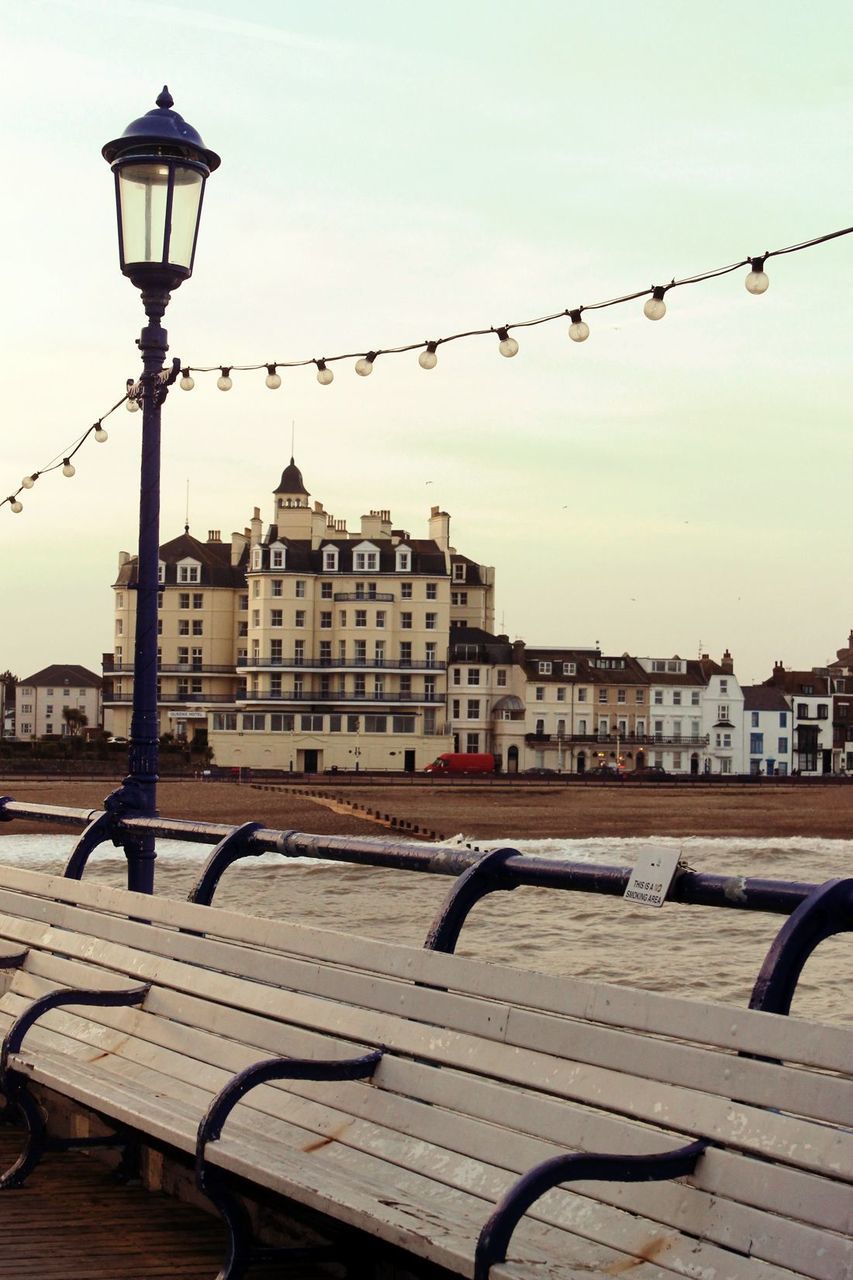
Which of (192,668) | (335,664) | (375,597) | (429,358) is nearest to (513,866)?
(429,358)

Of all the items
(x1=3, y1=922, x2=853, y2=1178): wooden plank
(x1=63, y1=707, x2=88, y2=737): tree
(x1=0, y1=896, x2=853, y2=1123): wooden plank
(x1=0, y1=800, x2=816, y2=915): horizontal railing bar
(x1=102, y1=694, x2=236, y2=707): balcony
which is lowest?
(x1=3, y1=922, x2=853, y2=1178): wooden plank

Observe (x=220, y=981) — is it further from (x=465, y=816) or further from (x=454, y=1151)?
(x=465, y=816)

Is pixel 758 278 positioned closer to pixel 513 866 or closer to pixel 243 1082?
pixel 513 866

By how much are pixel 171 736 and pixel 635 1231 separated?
9995 cm

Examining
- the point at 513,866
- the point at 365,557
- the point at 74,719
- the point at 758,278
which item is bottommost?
the point at 513,866

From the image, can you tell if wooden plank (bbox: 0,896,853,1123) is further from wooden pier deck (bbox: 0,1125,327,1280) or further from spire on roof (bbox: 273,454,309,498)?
spire on roof (bbox: 273,454,309,498)

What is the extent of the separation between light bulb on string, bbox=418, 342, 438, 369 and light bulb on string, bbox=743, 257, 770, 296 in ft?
6.96

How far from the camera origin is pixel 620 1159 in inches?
121

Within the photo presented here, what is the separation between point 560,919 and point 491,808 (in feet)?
129

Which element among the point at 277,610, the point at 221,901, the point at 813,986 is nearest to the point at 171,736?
the point at 277,610

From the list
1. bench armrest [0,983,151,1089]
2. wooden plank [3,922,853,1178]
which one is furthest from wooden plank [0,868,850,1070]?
bench armrest [0,983,151,1089]

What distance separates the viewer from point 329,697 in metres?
99.4

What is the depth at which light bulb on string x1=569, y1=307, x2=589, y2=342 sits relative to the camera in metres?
8.45

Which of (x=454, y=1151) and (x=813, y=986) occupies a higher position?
(x=454, y=1151)
